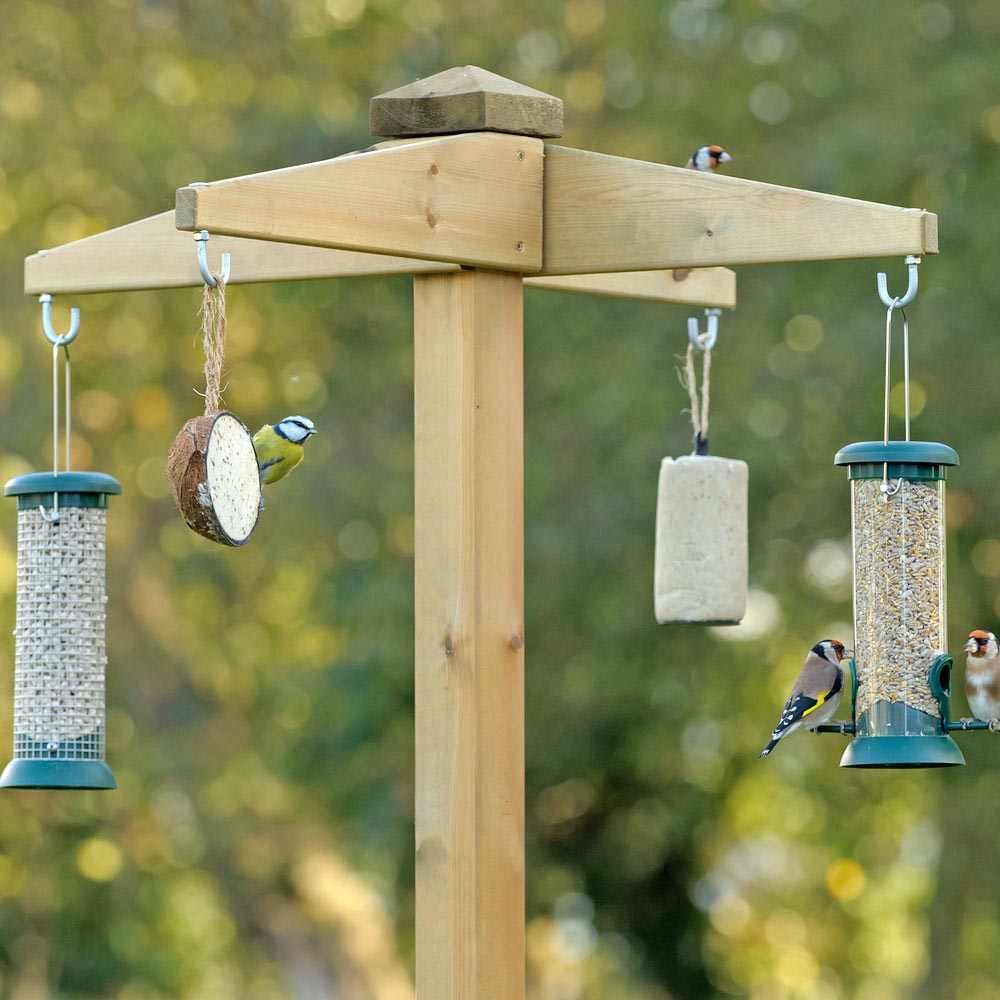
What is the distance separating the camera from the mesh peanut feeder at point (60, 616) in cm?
419

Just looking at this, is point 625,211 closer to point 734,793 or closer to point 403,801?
point 403,801

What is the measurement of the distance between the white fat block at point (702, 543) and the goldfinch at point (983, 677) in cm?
65

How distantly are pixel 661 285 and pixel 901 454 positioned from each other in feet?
2.62

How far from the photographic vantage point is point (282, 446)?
13.9ft

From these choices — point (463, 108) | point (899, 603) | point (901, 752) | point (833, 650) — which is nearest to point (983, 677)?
point (833, 650)

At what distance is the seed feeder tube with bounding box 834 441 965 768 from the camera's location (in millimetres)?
3729

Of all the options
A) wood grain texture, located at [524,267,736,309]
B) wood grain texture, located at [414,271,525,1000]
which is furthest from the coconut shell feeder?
wood grain texture, located at [524,267,736,309]

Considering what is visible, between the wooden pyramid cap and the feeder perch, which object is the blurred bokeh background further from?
the wooden pyramid cap

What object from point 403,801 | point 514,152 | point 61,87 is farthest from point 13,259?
point 514,152

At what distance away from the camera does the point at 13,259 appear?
34.8ft

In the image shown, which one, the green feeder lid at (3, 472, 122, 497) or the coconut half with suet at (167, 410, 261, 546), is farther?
the green feeder lid at (3, 472, 122, 497)

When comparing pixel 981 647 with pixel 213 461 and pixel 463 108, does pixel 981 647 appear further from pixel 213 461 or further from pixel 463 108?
pixel 213 461

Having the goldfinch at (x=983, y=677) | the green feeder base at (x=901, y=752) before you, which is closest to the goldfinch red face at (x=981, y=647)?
the goldfinch at (x=983, y=677)

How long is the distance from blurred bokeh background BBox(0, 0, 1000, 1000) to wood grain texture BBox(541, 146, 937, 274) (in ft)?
16.3
